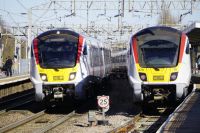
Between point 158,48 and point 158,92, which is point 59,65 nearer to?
point 158,48

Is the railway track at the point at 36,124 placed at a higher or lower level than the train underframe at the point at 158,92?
lower

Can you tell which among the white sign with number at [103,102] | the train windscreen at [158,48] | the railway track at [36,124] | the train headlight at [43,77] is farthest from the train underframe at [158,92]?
the train headlight at [43,77]

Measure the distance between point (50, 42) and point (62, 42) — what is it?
46 centimetres

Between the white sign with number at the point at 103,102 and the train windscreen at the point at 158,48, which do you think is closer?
the white sign with number at the point at 103,102

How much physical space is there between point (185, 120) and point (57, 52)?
6855 millimetres

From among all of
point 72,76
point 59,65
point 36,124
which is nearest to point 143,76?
point 72,76

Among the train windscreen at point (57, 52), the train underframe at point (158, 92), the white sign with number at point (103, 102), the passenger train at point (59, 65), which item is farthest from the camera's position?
the train windscreen at point (57, 52)

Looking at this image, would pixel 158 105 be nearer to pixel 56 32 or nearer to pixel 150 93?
pixel 150 93

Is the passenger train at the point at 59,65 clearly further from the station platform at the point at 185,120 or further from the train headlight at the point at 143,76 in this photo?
the station platform at the point at 185,120

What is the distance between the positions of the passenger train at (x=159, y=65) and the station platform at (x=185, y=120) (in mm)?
745

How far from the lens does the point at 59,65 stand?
18672 mm

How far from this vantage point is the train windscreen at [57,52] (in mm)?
18734

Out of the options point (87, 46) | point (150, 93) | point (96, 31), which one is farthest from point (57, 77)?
point (96, 31)

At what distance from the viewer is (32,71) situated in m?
18.9
